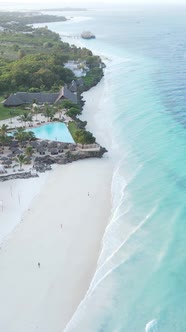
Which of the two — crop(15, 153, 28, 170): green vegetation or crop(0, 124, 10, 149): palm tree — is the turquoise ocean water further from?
crop(0, 124, 10, 149): palm tree

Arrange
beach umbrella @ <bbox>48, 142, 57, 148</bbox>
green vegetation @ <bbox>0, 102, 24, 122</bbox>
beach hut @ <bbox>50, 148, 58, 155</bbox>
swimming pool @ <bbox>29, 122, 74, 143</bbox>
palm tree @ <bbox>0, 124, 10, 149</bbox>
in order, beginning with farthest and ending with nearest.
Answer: green vegetation @ <bbox>0, 102, 24, 122</bbox> < swimming pool @ <bbox>29, 122, 74, 143</bbox> < beach umbrella @ <bbox>48, 142, 57, 148</bbox> < palm tree @ <bbox>0, 124, 10, 149</bbox> < beach hut @ <bbox>50, 148, 58, 155</bbox>

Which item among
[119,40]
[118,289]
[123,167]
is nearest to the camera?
[118,289]

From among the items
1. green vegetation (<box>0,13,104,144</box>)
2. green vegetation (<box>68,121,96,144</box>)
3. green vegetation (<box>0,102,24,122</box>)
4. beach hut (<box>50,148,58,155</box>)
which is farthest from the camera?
green vegetation (<box>0,102,24,122</box>)

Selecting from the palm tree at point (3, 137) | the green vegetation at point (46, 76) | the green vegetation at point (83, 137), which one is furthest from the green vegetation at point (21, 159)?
the green vegetation at point (83, 137)

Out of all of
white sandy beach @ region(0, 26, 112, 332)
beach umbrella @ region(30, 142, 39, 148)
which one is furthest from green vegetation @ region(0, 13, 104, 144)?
white sandy beach @ region(0, 26, 112, 332)

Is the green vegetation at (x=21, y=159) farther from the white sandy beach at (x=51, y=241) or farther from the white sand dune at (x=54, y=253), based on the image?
the white sand dune at (x=54, y=253)

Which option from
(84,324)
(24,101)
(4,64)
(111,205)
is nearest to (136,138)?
(111,205)

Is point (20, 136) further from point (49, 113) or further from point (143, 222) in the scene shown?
point (143, 222)

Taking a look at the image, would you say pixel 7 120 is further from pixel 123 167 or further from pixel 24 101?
pixel 123 167
